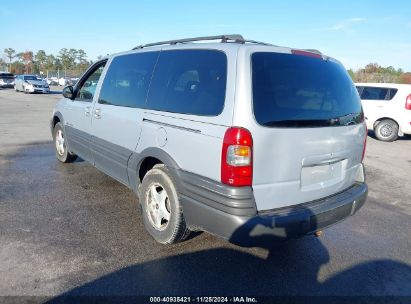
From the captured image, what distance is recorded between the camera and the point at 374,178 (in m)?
6.55

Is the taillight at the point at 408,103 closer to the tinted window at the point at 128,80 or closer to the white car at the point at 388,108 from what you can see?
the white car at the point at 388,108

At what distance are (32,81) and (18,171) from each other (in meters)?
25.9

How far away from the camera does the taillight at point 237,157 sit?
2674 millimetres

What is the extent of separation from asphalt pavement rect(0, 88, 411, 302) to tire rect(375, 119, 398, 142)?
6558mm

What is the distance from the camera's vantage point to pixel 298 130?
2.90 metres

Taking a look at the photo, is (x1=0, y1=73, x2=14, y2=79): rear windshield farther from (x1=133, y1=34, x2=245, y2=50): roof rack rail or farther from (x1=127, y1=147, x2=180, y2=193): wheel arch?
(x1=127, y1=147, x2=180, y2=193): wheel arch

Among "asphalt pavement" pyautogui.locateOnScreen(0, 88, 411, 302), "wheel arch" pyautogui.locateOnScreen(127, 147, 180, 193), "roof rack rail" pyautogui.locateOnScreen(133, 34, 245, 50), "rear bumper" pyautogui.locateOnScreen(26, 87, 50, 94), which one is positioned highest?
"roof rack rail" pyautogui.locateOnScreen(133, 34, 245, 50)

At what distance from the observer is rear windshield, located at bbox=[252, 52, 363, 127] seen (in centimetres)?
279

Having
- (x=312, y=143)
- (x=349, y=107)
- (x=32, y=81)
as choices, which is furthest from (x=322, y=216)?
(x=32, y=81)

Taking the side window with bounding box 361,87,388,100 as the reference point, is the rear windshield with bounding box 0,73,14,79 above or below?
above

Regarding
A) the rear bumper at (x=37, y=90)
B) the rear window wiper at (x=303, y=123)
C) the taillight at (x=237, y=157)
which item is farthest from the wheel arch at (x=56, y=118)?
the rear bumper at (x=37, y=90)

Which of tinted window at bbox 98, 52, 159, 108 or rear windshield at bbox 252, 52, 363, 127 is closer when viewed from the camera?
rear windshield at bbox 252, 52, 363, 127

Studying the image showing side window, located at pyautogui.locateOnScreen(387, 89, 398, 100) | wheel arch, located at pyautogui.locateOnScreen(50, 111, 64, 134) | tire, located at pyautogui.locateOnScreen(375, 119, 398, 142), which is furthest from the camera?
tire, located at pyautogui.locateOnScreen(375, 119, 398, 142)

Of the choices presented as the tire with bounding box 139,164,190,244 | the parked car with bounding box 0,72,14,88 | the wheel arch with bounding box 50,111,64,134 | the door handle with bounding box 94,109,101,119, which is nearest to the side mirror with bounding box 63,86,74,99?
the wheel arch with bounding box 50,111,64,134
